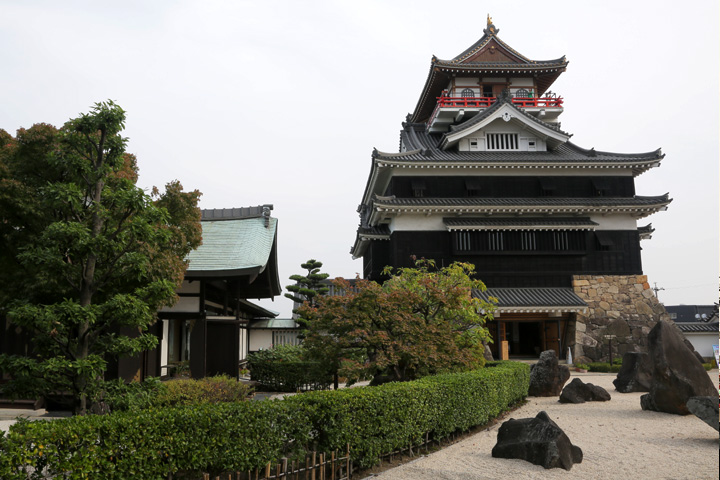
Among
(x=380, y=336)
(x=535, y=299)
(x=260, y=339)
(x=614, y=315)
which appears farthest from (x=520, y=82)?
(x=380, y=336)

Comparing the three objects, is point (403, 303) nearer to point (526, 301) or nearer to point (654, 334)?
point (654, 334)

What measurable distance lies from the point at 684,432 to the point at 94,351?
442 inches

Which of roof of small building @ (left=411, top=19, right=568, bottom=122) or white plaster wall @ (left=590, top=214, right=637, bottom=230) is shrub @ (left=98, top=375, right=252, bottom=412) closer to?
white plaster wall @ (left=590, top=214, right=637, bottom=230)

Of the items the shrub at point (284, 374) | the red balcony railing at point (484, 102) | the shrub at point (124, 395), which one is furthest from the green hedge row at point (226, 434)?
the red balcony railing at point (484, 102)

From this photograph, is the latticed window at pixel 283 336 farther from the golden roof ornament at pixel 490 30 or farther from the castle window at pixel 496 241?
the golden roof ornament at pixel 490 30

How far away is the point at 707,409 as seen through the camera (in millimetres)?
9227

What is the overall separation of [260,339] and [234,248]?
17.2 metres

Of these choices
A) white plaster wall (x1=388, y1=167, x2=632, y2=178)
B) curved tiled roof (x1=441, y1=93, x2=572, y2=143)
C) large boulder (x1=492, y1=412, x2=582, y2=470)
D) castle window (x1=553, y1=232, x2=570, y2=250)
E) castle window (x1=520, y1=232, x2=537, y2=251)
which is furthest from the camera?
curved tiled roof (x1=441, y1=93, x2=572, y2=143)

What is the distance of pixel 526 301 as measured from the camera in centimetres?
2677

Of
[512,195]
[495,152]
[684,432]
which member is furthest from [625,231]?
[684,432]

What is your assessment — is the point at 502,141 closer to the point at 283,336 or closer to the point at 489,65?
the point at 489,65

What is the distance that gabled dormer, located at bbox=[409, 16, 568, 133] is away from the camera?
34438 millimetres

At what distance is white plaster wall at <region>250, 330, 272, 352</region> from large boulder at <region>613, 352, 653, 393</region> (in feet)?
65.5

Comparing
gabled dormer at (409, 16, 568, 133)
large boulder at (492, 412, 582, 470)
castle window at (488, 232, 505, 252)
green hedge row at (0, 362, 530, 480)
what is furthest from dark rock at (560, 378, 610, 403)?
gabled dormer at (409, 16, 568, 133)
